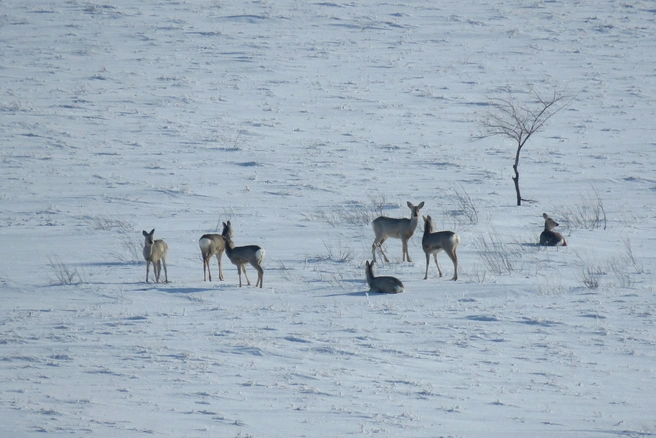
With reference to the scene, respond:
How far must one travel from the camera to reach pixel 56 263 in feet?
46.4

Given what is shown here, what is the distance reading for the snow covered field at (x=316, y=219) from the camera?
7.90 metres

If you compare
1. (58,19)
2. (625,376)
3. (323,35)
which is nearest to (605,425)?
(625,376)

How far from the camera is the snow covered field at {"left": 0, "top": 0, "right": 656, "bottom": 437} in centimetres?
790

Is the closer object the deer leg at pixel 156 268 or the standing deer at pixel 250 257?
the standing deer at pixel 250 257

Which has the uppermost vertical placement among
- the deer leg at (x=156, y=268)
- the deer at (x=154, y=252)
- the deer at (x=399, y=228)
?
the deer at (x=399, y=228)

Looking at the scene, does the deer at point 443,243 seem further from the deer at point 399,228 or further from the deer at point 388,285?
the deer at point 399,228

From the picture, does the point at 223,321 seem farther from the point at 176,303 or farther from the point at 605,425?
the point at 605,425

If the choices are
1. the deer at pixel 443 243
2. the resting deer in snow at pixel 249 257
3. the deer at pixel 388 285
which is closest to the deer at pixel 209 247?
the resting deer in snow at pixel 249 257

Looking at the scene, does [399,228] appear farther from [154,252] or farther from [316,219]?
[154,252]

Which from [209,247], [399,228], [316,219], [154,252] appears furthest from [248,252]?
[316,219]

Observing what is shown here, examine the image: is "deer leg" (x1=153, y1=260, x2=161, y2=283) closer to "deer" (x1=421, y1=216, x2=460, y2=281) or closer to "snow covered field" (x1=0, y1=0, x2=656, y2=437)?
"snow covered field" (x1=0, y1=0, x2=656, y2=437)

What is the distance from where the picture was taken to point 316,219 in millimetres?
18750

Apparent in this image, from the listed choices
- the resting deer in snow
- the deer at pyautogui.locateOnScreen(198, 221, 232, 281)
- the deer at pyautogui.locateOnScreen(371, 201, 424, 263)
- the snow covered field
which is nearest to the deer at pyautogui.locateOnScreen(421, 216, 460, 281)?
the snow covered field

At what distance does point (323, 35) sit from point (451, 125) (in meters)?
15.5
